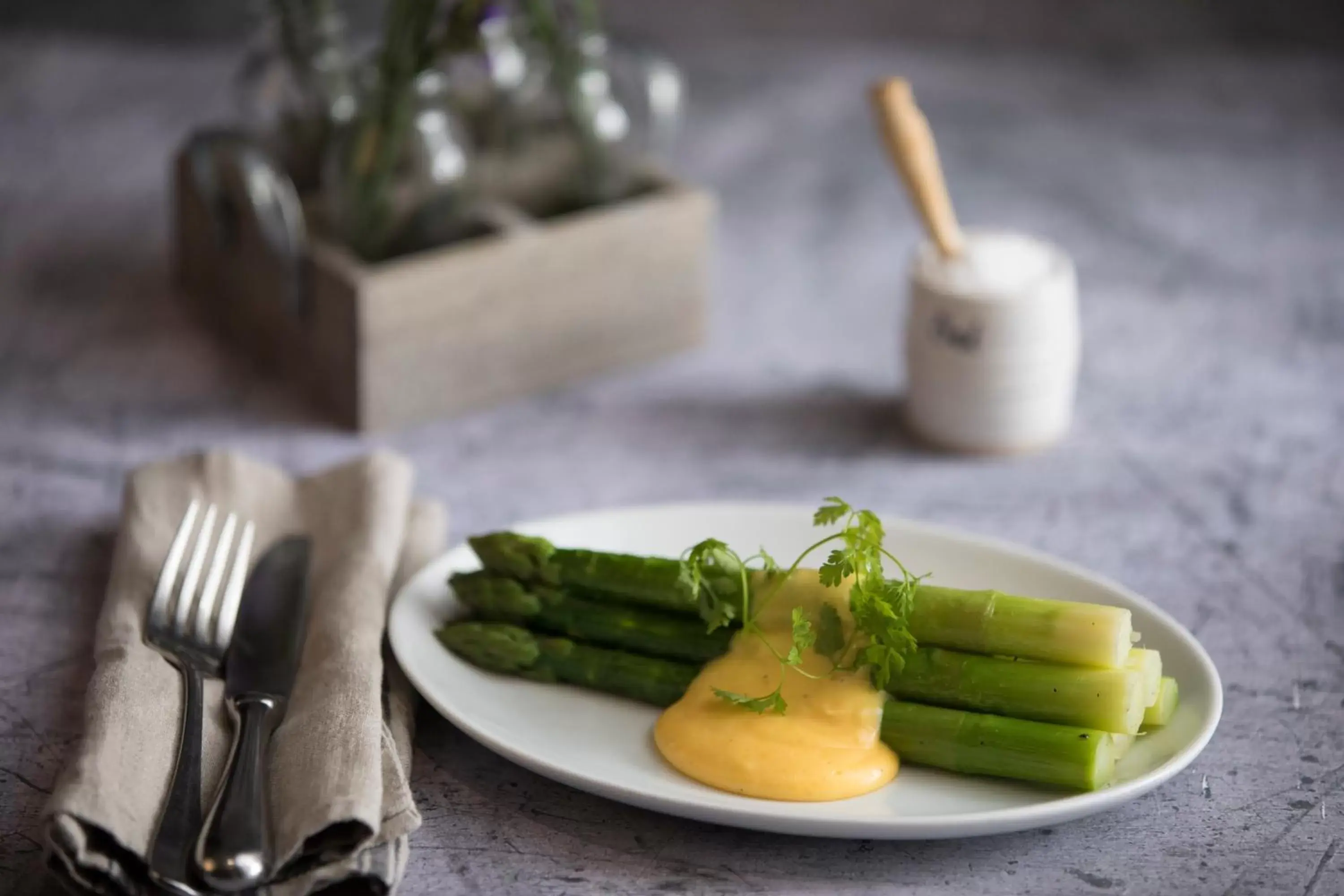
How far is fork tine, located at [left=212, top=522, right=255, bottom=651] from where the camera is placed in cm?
122

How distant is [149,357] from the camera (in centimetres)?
183

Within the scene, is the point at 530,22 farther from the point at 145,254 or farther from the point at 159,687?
the point at 159,687

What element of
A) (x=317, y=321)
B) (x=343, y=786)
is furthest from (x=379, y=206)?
(x=343, y=786)

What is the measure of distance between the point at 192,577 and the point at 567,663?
0.33 metres

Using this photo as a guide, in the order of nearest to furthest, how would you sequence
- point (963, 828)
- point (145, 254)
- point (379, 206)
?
point (963, 828)
point (379, 206)
point (145, 254)

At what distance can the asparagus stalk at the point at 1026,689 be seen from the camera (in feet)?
3.49

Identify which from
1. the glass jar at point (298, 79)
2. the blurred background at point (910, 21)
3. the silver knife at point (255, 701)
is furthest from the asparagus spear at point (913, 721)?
the blurred background at point (910, 21)

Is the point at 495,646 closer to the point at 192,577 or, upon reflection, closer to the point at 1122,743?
the point at 192,577

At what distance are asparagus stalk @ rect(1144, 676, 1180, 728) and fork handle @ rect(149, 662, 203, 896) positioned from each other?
2.26ft

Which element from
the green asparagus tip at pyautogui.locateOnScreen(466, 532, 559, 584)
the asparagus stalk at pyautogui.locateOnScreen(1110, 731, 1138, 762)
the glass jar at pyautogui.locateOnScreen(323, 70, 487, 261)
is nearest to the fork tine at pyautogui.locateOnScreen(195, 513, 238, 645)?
the green asparagus tip at pyautogui.locateOnScreen(466, 532, 559, 584)

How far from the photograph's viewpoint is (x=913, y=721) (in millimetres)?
1094

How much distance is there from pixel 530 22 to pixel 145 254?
69cm

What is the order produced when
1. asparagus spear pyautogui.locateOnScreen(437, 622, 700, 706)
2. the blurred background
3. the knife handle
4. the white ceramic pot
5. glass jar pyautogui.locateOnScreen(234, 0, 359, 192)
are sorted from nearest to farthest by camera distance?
the knife handle
asparagus spear pyautogui.locateOnScreen(437, 622, 700, 706)
the white ceramic pot
glass jar pyautogui.locateOnScreen(234, 0, 359, 192)
the blurred background

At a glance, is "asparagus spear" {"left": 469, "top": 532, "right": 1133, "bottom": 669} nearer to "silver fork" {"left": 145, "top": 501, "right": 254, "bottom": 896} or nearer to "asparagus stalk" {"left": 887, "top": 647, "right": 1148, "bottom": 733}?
"asparagus stalk" {"left": 887, "top": 647, "right": 1148, "bottom": 733}
